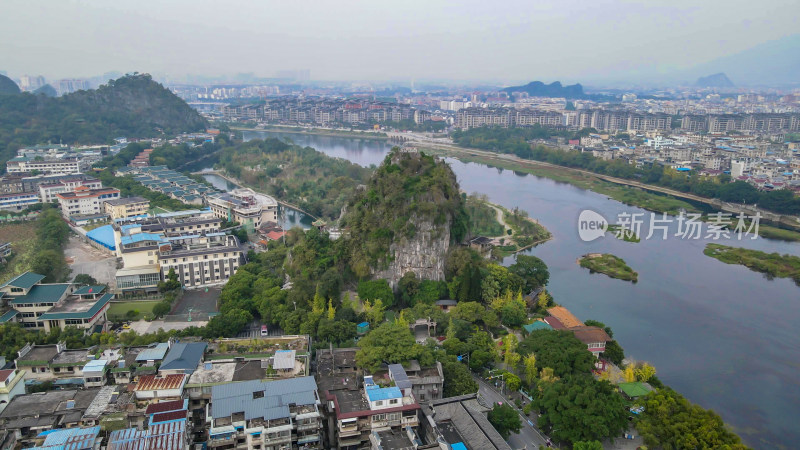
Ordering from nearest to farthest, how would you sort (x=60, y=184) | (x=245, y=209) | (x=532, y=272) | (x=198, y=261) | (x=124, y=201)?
1. (x=198, y=261)
2. (x=532, y=272)
3. (x=245, y=209)
4. (x=124, y=201)
5. (x=60, y=184)

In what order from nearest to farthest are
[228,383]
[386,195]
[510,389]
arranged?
[228,383], [510,389], [386,195]

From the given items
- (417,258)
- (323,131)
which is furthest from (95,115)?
(417,258)

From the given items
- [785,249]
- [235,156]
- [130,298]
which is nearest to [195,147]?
[235,156]

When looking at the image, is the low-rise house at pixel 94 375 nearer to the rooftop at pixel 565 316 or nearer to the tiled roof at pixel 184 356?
the tiled roof at pixel 184 356

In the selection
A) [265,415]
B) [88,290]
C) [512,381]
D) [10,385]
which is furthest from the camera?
[88,290]

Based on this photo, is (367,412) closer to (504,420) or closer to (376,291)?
(504,420)

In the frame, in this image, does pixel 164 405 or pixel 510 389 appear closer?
pixel 164 405

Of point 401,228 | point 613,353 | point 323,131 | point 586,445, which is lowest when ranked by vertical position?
point 613,353

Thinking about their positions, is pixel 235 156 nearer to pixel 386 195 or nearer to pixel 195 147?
pixel 195 147

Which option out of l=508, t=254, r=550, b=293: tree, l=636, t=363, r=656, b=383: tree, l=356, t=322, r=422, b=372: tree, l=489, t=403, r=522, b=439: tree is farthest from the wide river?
l=356, t=322, r=422, b=372: tree
